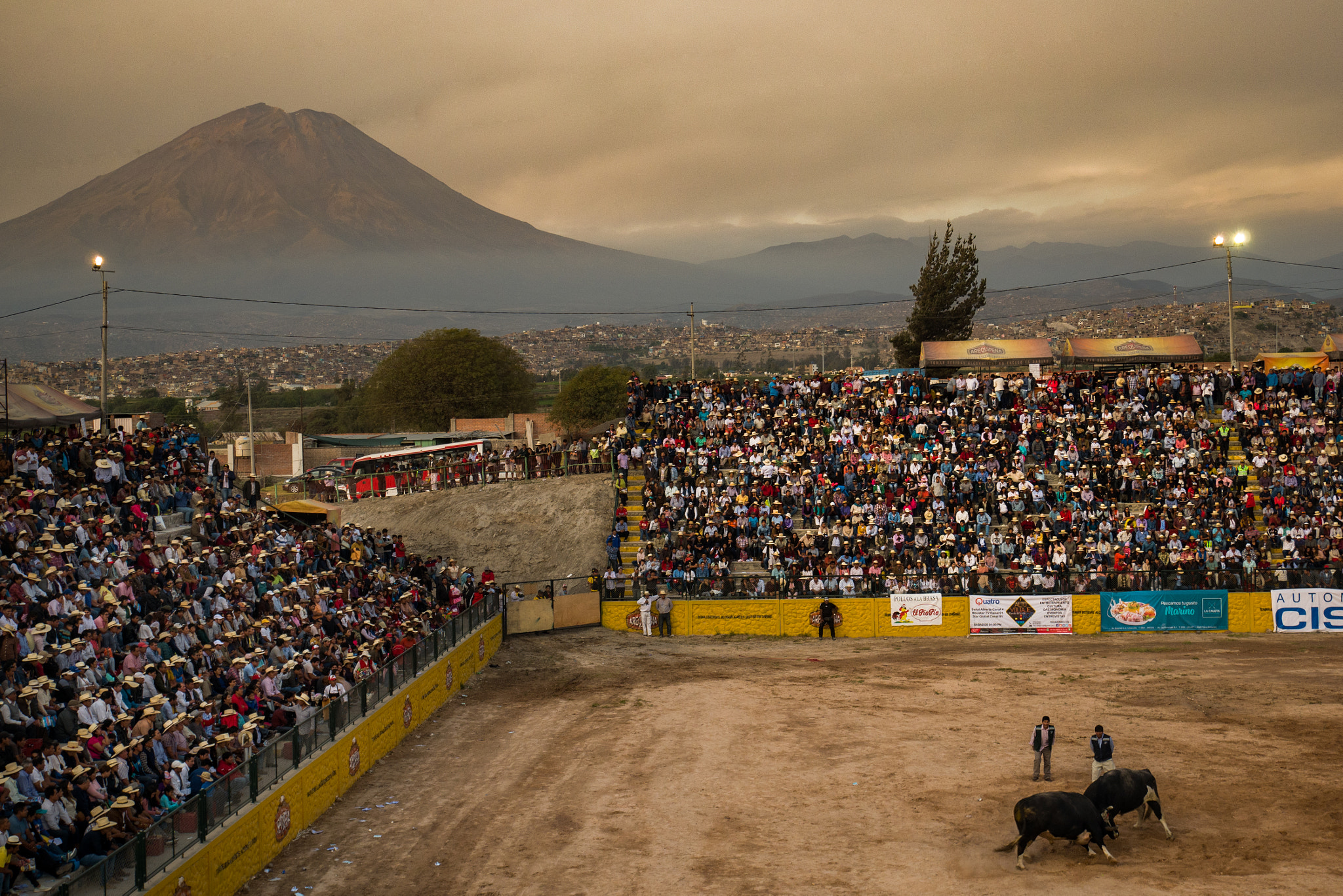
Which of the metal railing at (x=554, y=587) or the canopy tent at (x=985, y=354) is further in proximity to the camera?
the canopy tent at (x=985, y=354)

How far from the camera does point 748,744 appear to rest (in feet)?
74.4

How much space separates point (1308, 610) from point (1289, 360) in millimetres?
22774

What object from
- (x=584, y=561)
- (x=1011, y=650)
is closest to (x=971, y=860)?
(x=1011, y=650)

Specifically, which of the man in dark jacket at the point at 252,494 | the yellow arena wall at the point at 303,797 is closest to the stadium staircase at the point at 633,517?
the yellow arena wall at the point at 303,797

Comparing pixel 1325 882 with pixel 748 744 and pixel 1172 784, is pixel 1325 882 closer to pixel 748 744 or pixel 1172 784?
pixel 1172 784

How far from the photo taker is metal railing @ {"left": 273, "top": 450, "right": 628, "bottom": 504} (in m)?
48.7

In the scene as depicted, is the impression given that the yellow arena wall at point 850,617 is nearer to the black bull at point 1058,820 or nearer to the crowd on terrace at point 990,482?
the crowd on terrace at point 990,482

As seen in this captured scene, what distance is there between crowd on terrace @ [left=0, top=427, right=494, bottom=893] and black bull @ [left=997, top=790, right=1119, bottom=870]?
11902 mm

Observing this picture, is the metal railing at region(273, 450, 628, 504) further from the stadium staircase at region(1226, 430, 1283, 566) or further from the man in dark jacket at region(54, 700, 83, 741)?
the man in dark jacket at region(54, 700, 83, 741)

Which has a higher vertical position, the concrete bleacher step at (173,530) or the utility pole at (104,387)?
the utility pole at (104,387)

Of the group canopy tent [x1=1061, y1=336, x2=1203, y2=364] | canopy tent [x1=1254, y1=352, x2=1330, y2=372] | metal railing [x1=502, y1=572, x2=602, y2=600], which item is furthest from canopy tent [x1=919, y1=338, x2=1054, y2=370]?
metal railing [x1=502, y1=572, x2=602, y2=600]

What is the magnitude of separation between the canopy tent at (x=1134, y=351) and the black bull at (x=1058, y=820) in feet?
151

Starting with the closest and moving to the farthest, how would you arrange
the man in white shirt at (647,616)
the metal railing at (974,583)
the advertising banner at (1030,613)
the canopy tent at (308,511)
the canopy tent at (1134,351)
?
the metal railing at (974,583) < the advertising banner at (1030,613) < the canopy tent at (308,511) < the man in white shirt at (647,616) < the canopy tent at (1134,351)

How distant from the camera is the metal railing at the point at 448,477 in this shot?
160 ft
